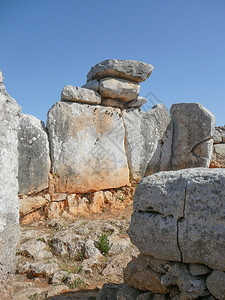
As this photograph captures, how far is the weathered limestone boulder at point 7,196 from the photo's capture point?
3.48m

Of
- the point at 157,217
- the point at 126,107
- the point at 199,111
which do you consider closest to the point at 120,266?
the point at 157,217

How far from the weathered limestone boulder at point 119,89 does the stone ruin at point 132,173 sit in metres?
0.03

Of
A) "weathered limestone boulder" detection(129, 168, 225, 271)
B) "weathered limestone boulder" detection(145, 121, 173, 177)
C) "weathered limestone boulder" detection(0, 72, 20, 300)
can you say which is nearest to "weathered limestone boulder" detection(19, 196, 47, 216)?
"weathered limestone boulder" detection(145, 121, 173, 177)

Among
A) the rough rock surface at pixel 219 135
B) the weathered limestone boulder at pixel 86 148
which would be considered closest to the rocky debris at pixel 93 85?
the weathered limestone boulder at pixel 86 148

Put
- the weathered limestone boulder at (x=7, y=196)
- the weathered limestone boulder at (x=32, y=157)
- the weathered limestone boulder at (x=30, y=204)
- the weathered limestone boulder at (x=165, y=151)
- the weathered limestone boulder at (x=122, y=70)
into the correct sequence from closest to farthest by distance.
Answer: the weathered limestone boulder at (x=7, y=196) → the weathered limestone boulder at (x=30, y=204) → the weathered limestone boulder at (x=32, y=157) → the weathered limestone boulder at (x=165, y=151) → the weathered limestone boulder at (x=122, y=70)

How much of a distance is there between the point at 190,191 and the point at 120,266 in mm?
2645

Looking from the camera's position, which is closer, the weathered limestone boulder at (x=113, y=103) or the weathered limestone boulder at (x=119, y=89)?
the weathered limestone boulder at (x=119, y=89)

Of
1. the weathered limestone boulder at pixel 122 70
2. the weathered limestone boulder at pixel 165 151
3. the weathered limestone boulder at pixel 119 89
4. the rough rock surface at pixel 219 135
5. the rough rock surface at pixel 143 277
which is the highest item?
the weathered limestone boulder at pixel 122 70

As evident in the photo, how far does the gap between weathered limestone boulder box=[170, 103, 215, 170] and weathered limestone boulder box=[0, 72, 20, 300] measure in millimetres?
4220

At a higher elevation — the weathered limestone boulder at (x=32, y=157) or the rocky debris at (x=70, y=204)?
the weathered limestone boulder at (x=32, y=157)

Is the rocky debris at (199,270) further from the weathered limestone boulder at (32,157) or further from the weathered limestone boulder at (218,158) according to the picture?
the weathered limestone boulder at (218,158)

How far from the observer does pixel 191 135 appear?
6.89 metres

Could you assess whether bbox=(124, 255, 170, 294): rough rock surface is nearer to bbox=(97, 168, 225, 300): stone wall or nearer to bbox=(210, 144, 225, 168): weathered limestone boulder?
bbox=(97, 168, 225, 300): stone wall

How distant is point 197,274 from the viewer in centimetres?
271
